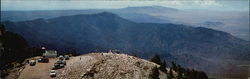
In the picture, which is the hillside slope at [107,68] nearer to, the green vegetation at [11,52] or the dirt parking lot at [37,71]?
the dirt parking lot at [37,71]

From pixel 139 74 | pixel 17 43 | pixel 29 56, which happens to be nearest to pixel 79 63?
pixel 139 74

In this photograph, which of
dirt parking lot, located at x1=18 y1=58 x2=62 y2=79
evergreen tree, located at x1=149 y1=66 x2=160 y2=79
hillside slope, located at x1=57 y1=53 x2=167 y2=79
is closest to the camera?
hillside slope, located at x1=57 y1=53 x2=167 y2=79

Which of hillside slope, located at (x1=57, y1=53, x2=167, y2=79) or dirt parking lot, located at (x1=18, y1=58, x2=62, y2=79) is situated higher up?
hillside slope, located at (x1=57, y1=53, x2=167, y2=79)

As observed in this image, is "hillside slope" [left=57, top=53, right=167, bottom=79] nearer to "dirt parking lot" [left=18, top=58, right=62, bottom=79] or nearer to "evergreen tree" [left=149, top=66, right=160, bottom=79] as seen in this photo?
"evergreen tree" [left=149, top=66, right=160, bottom=79]

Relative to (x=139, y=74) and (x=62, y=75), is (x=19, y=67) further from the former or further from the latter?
(x=139, y=74)

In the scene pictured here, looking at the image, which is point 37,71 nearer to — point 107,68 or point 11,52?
point 107,68

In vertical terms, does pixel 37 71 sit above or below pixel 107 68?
below

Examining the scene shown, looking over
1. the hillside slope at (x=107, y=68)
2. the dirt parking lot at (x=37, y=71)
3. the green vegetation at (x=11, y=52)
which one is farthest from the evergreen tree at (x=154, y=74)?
the green vegetation at (x=11, y=52)

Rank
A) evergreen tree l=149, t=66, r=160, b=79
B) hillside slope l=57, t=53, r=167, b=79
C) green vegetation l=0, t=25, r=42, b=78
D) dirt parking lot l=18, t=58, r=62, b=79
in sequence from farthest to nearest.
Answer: green vegetation l=0, t=25, r=42, b=78 < dirt parking lot l=18, t=58, r=62, b=79 < evergreen tree l=149, t=66, r=160, b=79 < hillside slope l=57, t=53, r=167, b=79

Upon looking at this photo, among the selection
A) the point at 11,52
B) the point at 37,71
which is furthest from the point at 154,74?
the point at 11,52

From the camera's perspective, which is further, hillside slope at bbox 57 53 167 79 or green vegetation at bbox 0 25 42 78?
green vegetation at bbox 0 25 42 78

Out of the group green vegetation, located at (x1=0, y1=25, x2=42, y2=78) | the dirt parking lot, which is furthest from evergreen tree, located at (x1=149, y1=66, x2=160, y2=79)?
green vegetation, located at (x1=0, y1=25, x2=42, y2=78)
